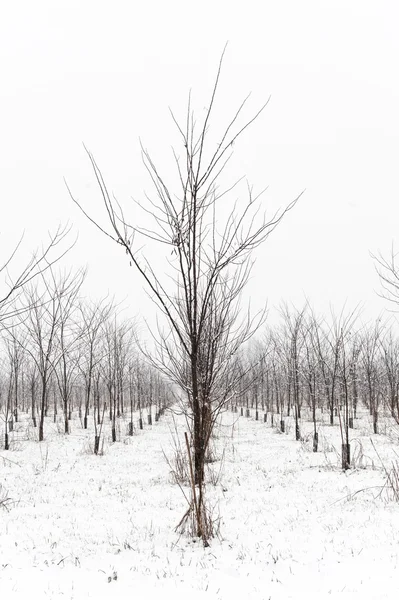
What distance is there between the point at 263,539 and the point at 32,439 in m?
12.1

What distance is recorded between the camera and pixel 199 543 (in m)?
4.38

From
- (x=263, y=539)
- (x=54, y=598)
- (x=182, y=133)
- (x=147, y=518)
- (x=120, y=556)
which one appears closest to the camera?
(x=54, y=598)

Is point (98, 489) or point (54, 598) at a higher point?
point (54, 598)

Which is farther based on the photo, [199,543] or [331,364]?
[331,364]

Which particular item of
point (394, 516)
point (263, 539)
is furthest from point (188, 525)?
point (394, 516)

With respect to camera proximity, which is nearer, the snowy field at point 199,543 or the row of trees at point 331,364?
the snowy field at point 199,543

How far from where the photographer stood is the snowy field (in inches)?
138

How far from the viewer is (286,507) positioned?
594cm


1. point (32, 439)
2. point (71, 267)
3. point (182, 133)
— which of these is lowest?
point (32, 439)

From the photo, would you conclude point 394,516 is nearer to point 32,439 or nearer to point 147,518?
point 147,518

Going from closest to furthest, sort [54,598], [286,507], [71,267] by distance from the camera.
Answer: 1. [54,598]
2. [286,507]
3. [71,267]

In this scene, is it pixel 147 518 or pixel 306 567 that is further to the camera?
pixel 147 518

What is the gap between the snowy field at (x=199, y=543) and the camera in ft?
11.5

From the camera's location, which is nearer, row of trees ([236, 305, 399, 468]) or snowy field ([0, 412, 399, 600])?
snowy field ([0, 412, 399, 600])
